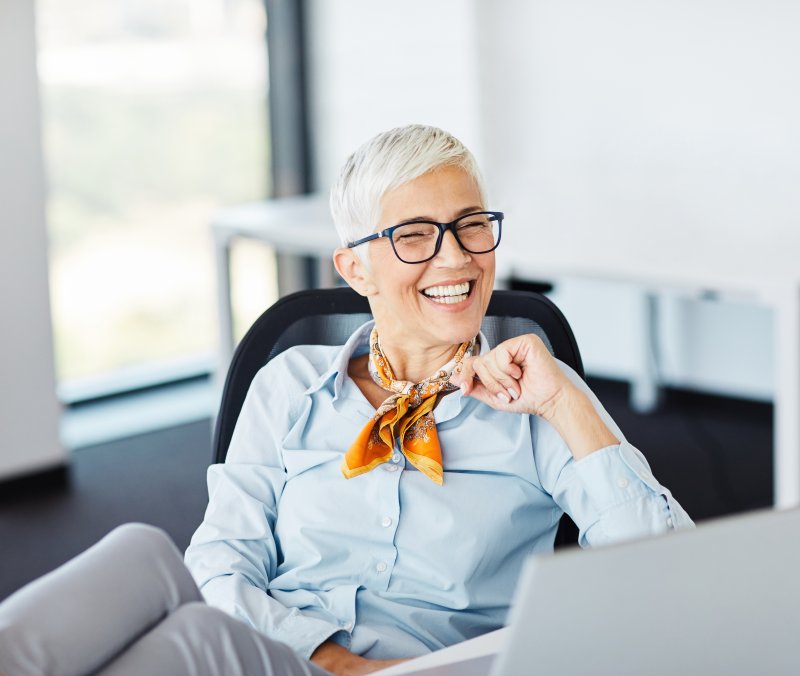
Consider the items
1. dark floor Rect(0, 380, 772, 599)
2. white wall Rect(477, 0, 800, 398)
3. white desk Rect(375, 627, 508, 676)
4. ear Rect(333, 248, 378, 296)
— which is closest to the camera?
white desk Rect(375, 627, 508, 676)

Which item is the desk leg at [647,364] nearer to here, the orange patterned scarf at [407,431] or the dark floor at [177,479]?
the dark floor at [177,479]

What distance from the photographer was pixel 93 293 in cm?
421

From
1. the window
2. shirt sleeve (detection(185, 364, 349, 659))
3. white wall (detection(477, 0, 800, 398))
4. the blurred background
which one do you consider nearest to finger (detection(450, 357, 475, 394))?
shirt sleeve (detection(185, 364, 349, 659))

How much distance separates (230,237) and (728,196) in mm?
1563

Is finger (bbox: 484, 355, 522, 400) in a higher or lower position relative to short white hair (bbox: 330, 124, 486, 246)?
lower

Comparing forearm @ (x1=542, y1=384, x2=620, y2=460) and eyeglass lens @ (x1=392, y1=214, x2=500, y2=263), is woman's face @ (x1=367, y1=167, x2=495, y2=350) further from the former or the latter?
forearm @ (x1=542, y1=384, x2=620, y2=460)

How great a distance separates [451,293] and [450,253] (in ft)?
0.18

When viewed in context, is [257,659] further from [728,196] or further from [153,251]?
[153,251]

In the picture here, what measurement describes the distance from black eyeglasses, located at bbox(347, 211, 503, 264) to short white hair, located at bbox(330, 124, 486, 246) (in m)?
0.03

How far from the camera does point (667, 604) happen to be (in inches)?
28.9

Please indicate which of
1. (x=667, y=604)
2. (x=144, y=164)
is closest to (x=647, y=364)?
(x=144, y=164)

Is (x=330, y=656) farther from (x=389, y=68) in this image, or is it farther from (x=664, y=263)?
(x=389, y=68)

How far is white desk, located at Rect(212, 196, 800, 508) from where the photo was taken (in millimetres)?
2521

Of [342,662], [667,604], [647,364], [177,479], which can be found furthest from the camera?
[647,364]
